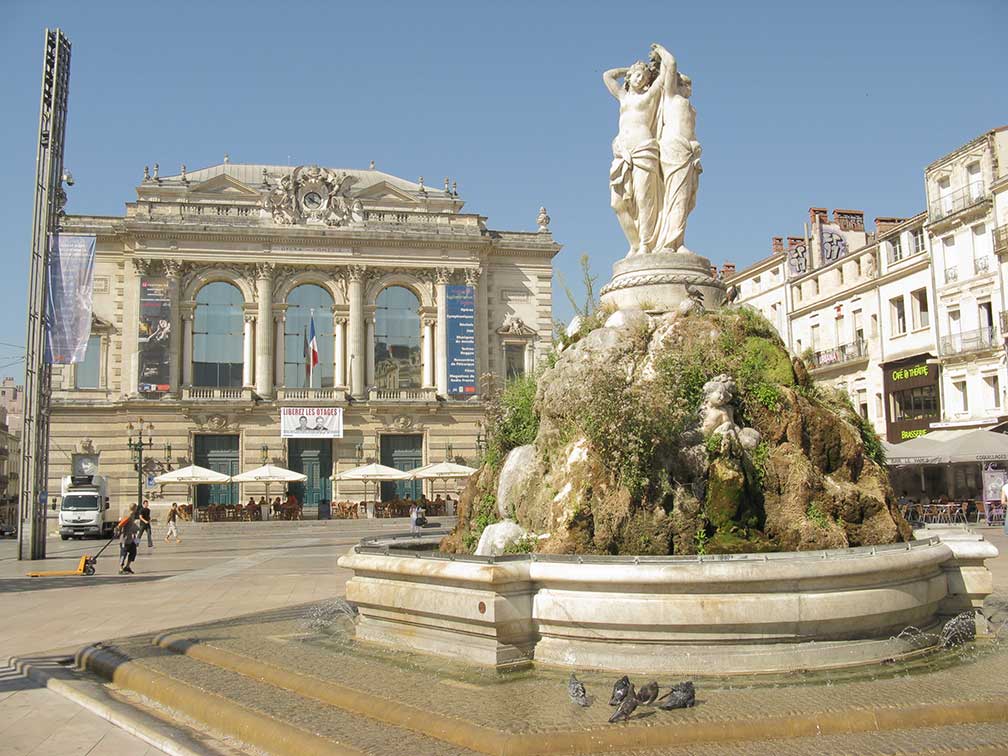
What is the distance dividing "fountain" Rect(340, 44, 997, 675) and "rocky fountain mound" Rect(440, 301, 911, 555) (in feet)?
0.07

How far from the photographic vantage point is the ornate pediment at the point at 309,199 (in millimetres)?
46719

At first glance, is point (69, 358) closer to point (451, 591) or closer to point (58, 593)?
point (58, 593)

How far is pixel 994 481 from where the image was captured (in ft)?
96.3

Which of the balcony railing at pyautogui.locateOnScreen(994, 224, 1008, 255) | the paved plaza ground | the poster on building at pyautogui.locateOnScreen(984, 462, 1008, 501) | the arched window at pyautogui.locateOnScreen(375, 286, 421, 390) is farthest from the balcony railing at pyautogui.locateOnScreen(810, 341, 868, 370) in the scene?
the paved plaza ground

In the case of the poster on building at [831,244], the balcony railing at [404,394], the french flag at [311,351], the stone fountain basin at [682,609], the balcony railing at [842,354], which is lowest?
the stone fountain basin at [682,609]

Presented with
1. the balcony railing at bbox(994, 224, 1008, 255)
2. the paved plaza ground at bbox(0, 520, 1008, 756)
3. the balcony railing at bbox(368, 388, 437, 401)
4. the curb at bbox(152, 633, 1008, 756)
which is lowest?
the paved plaza ground at bbox(0, 520, 1008, 756)

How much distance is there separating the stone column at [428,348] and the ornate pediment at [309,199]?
6689 millimetres

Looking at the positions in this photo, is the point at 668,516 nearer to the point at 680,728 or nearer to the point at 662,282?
the point at 680,728

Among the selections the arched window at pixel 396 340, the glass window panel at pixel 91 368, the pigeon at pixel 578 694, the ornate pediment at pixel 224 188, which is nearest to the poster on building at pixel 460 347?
the arched window at pixel 396 340

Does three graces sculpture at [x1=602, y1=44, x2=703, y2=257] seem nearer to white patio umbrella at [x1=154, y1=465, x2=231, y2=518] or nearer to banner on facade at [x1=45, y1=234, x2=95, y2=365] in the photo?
banner on facade at [x1=45, y1=234, x2=95, y2=365]

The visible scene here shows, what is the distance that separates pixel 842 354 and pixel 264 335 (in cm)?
2772

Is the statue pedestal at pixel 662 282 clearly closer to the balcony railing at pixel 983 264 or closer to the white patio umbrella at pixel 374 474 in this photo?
the balcony railing at pixel 983 264

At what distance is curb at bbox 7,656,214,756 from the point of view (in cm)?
600

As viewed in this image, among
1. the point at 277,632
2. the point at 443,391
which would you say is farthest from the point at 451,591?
the point at 443,391
